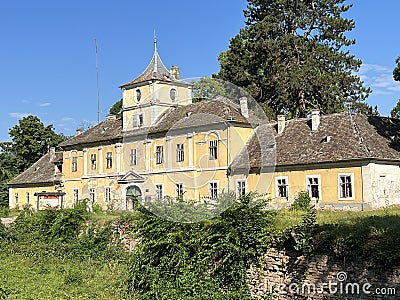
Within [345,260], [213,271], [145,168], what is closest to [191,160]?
[145,168]

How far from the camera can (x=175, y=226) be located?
15820 mm

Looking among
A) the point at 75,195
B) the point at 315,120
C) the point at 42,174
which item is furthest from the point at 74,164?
the point at 315,120

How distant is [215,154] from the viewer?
1313 inches

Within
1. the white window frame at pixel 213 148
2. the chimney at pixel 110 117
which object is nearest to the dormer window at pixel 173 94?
the white window frame at pixel 213 148

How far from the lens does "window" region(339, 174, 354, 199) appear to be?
2745 cm

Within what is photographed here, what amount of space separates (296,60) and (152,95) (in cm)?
1146

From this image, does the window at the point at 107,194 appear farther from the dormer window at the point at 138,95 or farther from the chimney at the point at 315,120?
the chimney at the point at 315,120

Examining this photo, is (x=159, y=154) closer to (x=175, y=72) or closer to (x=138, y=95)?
(x=138, y=95)

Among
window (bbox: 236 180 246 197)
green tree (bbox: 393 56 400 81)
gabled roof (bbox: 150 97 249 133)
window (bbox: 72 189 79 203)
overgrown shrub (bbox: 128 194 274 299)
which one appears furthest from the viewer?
window (bbox: 72 189 79 203)

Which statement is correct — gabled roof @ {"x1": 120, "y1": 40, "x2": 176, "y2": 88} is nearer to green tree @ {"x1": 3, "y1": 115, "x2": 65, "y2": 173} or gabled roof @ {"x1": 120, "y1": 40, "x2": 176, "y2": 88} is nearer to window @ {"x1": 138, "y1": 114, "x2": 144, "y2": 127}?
window @ {"x1": 138, "y1": 114, "x2": 144, "y2": 127}

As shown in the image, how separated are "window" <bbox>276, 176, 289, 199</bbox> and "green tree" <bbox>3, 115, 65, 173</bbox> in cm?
3416

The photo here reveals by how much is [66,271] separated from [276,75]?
24.9m

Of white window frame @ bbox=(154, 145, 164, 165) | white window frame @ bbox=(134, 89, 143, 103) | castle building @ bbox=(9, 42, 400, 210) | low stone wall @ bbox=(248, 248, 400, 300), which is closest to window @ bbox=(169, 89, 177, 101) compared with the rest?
castle building @ bbox=(9, 42, 400, 210)

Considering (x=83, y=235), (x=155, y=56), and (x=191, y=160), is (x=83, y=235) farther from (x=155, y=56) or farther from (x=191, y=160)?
(x=155, y=56)
